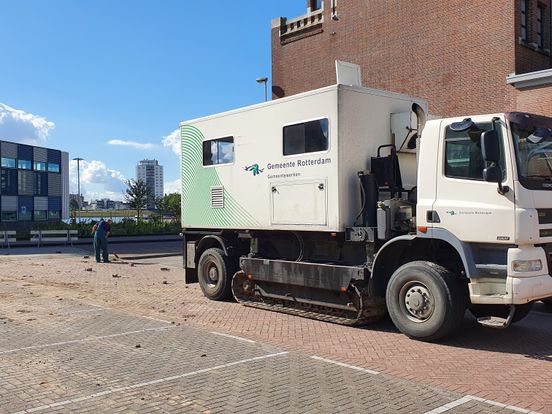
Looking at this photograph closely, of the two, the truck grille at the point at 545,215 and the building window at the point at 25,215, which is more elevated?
the building window at the point at 25,215

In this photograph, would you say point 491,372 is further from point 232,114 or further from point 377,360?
point 232,114

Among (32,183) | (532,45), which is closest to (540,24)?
(532,45)

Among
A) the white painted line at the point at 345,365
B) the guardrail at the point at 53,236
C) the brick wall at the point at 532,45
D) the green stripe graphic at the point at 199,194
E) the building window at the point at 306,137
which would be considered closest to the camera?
the white painted line at the point at 345,365

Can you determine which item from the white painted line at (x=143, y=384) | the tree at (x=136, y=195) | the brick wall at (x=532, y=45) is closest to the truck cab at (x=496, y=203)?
the white painted line at (x=143, y=384)

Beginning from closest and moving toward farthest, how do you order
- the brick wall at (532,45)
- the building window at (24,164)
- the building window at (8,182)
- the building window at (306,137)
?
the building window at (306,137) → the brick wall at (532,45) → the building window at (8,182) → the building window at (24,164)

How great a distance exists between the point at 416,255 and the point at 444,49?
61.4ft

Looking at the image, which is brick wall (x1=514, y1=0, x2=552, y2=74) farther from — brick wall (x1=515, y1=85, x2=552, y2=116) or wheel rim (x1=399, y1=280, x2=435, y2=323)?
wheel rim (x1=399, y1=280, x2=435, y2=323)

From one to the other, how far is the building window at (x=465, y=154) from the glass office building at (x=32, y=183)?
178ft

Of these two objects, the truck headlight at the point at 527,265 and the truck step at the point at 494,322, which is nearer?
the truck headlight at the point at 527,265

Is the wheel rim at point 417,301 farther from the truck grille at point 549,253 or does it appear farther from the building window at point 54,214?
the building window at point 54,214

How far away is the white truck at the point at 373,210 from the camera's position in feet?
22.9

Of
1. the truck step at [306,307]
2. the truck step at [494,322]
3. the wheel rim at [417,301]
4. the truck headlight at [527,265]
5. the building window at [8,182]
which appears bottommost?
the truck step at [306,307]

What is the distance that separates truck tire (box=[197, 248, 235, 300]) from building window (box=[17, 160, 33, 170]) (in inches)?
2142

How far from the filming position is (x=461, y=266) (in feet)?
25.0
